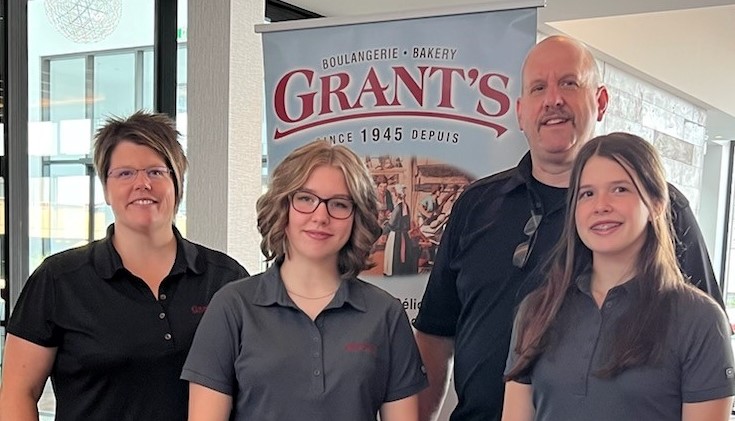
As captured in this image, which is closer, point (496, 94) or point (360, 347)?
point (360, 347)

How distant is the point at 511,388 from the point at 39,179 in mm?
2770

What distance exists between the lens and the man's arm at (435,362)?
186cm

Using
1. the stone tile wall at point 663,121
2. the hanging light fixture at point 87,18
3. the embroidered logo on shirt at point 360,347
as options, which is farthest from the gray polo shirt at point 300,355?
the stone tile wall at point 663,121

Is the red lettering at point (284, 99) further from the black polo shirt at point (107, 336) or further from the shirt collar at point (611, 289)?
the shirt collar at point (611, 289)

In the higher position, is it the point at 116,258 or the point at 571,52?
the point at 571,52

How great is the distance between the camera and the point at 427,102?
213cm

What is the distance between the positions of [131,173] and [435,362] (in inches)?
35.3

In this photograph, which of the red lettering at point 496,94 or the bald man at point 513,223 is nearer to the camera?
the bald man at point 513,223

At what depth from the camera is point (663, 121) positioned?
571cm

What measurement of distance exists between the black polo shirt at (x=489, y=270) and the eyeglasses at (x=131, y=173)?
0.71 meters

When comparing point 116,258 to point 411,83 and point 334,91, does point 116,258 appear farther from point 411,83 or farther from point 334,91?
point 411,83

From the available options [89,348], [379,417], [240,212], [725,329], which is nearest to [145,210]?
[89,348]

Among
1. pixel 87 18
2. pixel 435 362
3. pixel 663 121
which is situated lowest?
pixel 435 362

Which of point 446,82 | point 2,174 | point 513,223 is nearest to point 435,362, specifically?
point 513,223
